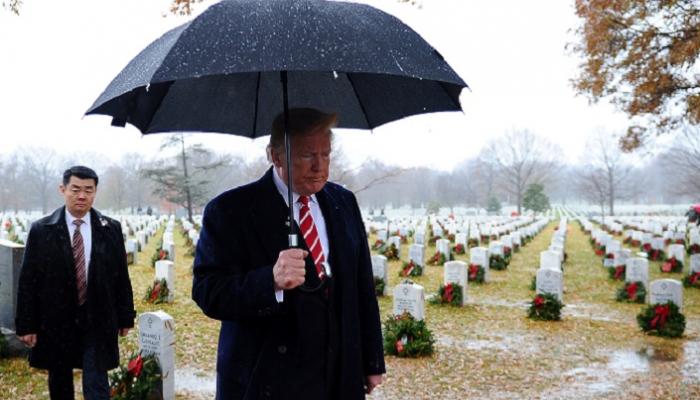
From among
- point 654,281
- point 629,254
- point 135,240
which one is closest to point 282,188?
point 654,281

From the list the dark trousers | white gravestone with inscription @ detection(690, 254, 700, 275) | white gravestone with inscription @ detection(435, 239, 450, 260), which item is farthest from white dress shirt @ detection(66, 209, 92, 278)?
white gravestone with inscription @ detection(435, 239, 450, 260)

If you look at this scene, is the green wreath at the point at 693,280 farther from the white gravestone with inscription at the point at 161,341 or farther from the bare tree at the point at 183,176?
the bare tree at the point at 183,176

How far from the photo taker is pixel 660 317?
8.70 metres

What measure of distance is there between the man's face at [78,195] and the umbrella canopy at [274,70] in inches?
60.8

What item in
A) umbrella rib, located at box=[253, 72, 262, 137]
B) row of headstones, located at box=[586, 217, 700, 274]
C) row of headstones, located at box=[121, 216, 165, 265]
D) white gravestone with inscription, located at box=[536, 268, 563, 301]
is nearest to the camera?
umbrella rib, located at box=[253, 72, 262, 137]

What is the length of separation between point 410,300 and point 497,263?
8.64 meters

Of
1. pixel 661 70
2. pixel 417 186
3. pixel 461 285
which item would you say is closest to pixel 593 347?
pixel 461 285

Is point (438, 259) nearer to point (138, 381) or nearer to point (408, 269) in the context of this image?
→ point (408, 269)

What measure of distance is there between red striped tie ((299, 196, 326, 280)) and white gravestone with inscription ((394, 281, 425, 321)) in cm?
591

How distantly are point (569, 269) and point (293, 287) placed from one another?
1625cm

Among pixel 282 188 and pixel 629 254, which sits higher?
pixel 282 188

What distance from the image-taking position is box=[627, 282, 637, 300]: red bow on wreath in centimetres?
1153

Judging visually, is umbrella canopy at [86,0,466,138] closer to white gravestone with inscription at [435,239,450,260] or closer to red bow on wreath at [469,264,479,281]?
red bow on wreath at [469,264,479,281]

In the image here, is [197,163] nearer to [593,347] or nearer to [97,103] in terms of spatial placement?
[593,347]
